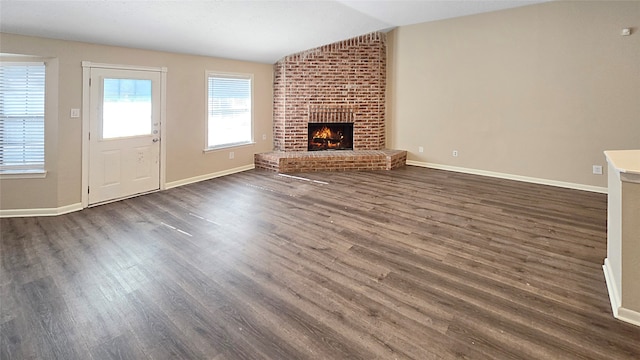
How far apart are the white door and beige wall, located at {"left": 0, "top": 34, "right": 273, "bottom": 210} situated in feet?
0.53

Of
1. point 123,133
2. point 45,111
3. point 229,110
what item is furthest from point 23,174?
point 229,110

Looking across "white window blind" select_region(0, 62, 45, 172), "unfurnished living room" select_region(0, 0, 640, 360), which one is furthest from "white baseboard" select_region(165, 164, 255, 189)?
"white window blind" select_region(0, 62, 45, 172)

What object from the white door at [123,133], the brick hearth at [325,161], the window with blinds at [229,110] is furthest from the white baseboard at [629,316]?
the window with blinds at [229,110]

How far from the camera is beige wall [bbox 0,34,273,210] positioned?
394 cm

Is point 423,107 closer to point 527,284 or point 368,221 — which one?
point 368,221

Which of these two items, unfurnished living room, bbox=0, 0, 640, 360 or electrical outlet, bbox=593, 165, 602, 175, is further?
electrical outlet, bbox=593, 165, 602, 175

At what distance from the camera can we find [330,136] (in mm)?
7488

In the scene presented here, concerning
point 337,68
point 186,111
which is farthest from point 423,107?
point 186,111

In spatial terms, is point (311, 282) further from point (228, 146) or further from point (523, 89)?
point (523, 89)

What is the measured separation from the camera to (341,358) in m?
1.76

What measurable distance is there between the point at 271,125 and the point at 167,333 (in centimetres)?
566

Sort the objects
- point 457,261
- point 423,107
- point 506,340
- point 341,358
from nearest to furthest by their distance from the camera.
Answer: point 341,358
point 506,340
point 457,261
point 423,107

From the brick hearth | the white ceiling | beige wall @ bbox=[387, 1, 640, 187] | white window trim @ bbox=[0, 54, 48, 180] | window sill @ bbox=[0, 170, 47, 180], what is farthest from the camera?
the brick hearth

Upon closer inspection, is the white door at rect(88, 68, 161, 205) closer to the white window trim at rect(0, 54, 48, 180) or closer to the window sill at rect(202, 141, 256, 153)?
the white window trim at rect(0, 54, 48, 180)
